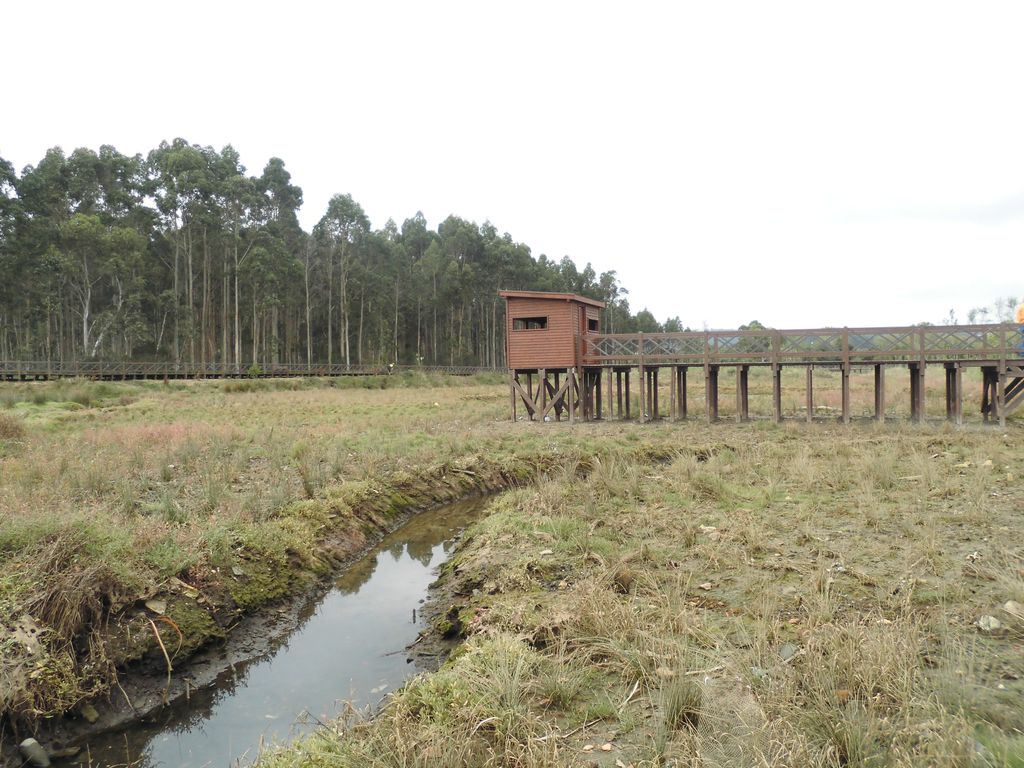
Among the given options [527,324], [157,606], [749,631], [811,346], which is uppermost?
Result: [527,324]

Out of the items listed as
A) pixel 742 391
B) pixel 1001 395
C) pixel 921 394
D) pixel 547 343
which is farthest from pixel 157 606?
pixel 1001 395

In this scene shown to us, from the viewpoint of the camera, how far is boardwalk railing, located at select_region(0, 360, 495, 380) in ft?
137

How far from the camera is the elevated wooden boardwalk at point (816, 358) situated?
21983mm

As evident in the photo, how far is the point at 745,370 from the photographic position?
2594cm

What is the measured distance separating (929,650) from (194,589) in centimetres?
730

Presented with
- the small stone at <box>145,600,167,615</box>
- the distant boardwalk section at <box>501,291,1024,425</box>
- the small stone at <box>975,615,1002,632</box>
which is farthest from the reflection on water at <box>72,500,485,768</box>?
the distant boardwalk section at <box>501,291,1024,425</box>

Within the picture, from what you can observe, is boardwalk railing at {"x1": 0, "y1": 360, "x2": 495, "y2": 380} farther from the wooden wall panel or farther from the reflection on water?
the reflection on water

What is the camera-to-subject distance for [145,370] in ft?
154

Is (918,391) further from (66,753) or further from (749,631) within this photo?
(66,753)

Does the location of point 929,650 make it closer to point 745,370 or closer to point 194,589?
point 194,589

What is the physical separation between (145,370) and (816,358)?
44.9 metres

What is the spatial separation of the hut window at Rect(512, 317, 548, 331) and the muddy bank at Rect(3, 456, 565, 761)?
1678cm

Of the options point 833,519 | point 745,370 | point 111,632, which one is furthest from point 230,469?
point 745,370

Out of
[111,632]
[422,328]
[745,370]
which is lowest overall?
[111,632]
